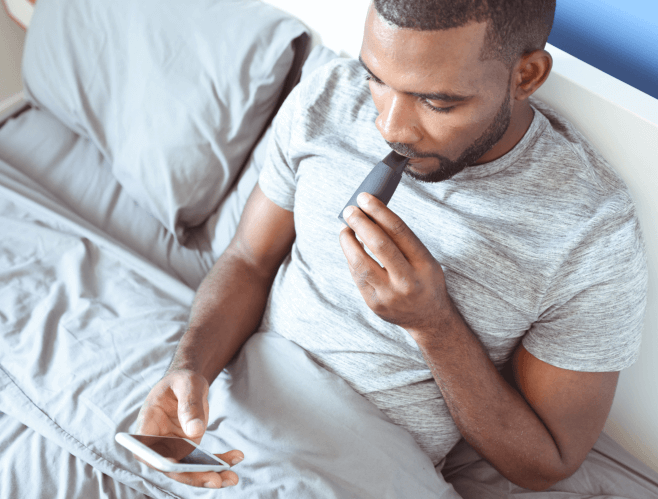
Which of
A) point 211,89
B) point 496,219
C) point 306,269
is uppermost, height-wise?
point 496,219

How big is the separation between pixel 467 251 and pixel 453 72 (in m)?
0.26

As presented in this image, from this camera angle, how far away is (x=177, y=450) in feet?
2.37

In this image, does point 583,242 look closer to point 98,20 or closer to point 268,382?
point 268,382

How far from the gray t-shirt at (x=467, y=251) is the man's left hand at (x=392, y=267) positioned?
123 millimetres

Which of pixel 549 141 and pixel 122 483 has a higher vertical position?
pixel 549 141

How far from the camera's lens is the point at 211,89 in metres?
1.17

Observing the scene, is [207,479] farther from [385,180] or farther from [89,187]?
[89,187]

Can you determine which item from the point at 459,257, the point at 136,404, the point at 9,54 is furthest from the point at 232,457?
the point at 9,54

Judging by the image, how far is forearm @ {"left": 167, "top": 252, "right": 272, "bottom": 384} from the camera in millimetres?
918

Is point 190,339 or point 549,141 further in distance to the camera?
→ point 190,339

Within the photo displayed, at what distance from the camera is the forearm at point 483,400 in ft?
2.56

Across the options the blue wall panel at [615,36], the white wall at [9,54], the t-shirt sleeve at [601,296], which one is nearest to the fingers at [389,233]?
the t-shirt sleeve at [601,296]

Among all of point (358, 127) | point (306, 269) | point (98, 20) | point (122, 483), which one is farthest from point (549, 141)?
point (98, 20)

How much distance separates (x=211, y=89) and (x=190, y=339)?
56 cm
